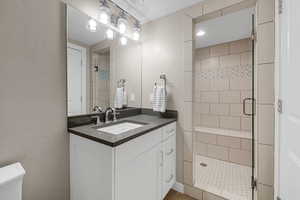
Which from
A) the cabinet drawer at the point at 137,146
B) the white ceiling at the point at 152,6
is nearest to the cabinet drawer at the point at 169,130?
the cabinet drawer at the point at 137,146

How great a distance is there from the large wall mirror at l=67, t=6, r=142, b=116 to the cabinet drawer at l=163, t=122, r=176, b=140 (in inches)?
Answer: 25.8

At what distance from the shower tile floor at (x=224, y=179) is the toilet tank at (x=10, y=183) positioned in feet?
5.52

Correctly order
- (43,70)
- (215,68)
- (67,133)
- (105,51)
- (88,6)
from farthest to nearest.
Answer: (215,68) < (105,51) < (88,6) < (67,133) < (43,70)

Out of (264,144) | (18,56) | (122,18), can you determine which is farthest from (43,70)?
(264,144)

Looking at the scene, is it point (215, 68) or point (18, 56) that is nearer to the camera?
point (18, 56)

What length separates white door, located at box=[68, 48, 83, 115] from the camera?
132 cm

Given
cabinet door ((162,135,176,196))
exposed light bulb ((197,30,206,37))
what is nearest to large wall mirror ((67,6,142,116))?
cabinet door ((162,135,176,196))

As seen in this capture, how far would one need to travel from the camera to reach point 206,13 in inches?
62.9

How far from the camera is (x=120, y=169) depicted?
97 cm

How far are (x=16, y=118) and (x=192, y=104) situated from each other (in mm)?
1646

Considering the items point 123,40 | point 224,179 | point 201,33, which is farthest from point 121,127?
point 201,33
